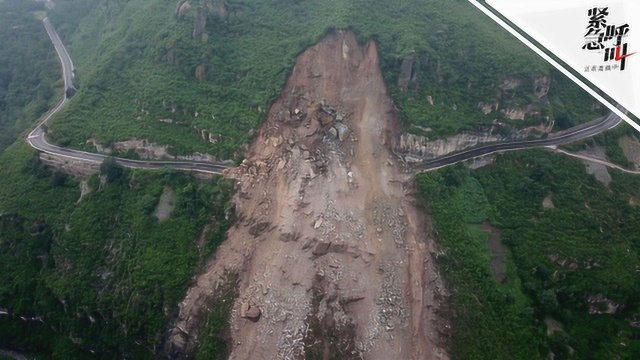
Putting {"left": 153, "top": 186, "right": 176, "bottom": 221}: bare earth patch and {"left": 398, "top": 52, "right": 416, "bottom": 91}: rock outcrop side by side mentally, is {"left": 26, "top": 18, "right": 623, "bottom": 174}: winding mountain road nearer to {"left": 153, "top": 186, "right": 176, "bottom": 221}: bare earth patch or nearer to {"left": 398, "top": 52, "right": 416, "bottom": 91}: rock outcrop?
{"left": 153, "top": 186, "right": 176, "bottom": 221}: bare earth patch

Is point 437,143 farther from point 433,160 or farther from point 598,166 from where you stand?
point 598,166

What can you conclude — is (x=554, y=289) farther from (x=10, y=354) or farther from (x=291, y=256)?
(x=10, y=354)

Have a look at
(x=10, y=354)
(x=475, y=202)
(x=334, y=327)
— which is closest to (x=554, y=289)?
(x=475, y=202)

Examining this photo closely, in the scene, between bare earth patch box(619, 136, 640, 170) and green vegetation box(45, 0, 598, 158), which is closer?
green vegetation box(45, 0, 598, 158)

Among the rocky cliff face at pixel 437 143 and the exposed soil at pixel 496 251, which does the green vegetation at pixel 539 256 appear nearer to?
the exposed soil at pixel 496 251

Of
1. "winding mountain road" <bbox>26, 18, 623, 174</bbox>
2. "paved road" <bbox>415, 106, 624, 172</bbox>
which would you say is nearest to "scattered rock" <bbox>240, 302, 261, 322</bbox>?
"winding mountain road" <bbox>26, 18, 623, 174</bbox>

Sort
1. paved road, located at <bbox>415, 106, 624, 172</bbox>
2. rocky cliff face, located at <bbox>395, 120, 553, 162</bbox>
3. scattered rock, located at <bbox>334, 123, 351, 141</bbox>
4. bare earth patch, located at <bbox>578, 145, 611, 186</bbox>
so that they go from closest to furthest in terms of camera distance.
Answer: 1. bare earth patch, located at <bbox>578, 145, 611, 186</bbox>
2. scattered rock, located at <bbox>334, 123, 351, 141</bbox>
3. rocky cliff face, located at <bbox>395, 120, 553, 162</bbox>
4. paved road, located at <bbox>415, 106, 624, 172</bbox>

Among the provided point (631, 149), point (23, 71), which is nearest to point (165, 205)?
point (23, 71)
